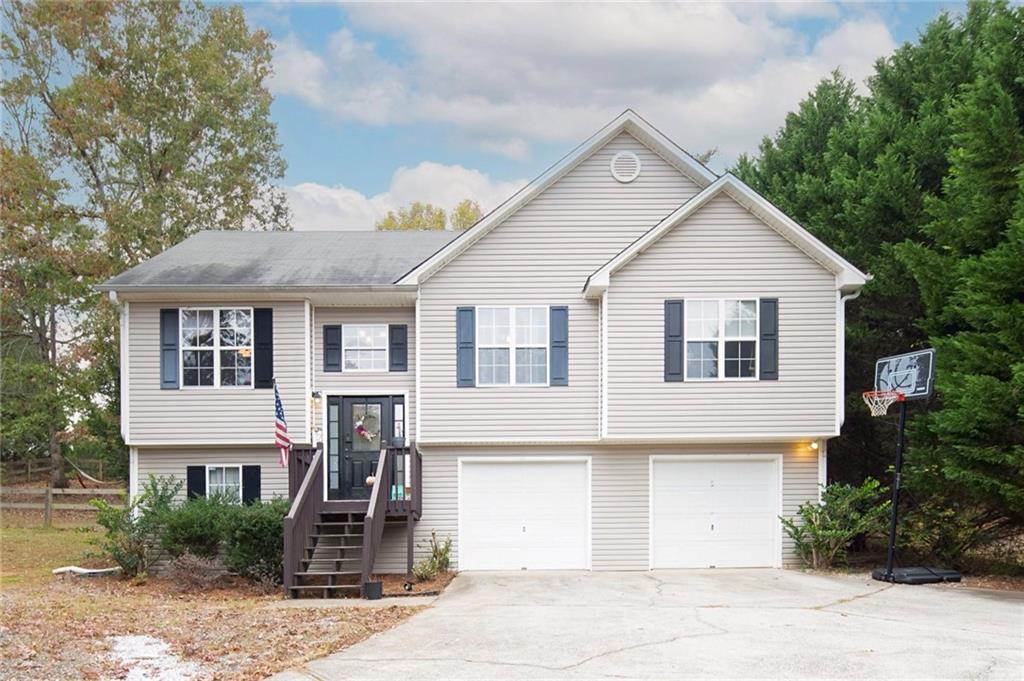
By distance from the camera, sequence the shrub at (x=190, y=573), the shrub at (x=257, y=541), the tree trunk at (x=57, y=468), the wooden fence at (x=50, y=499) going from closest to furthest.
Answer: the shrub at (x=257, y=541)
the shrub at (x=190, y=573)
the wooden fence at (x=50, y=499)
the tree trunk at (x=57, y=468)

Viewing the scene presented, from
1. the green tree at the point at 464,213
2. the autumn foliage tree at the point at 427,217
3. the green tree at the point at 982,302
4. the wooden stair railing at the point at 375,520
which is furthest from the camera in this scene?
the green tree at the point at 464,213

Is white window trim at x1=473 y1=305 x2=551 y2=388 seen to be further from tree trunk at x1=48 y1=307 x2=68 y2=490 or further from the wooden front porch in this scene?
tree trunk at x1=48 y1=307 x2=68 y2=490

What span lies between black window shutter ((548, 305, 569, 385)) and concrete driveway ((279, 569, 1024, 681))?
371 cm

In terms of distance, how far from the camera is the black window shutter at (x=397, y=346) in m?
17.3

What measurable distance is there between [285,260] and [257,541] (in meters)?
5.60

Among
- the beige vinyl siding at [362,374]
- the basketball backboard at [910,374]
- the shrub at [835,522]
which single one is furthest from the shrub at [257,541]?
the basketball backboard at [910,374]

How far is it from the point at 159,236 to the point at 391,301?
13.7 metres

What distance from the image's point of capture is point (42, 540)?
75.0 feet

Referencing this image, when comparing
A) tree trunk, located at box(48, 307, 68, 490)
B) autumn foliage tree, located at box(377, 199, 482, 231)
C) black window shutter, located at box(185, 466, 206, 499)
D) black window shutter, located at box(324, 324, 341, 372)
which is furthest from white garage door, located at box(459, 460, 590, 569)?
autumn foliage tree, located at box(377, 199, 482, 231)

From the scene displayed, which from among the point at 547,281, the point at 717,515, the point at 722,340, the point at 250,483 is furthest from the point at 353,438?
the point at 722,340

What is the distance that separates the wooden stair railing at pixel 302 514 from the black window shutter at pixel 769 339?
779 cm

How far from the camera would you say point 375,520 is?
1502 cm

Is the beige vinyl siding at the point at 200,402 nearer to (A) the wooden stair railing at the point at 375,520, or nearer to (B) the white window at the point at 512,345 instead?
(A) the wooden stair railing at the point at 375,520

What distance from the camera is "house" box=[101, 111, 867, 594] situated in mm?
16172
